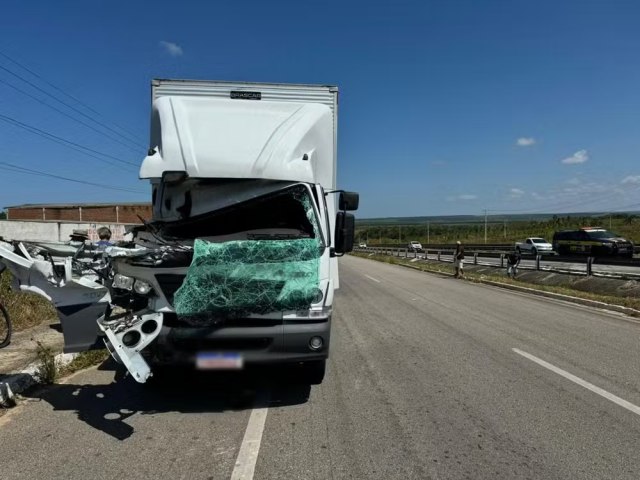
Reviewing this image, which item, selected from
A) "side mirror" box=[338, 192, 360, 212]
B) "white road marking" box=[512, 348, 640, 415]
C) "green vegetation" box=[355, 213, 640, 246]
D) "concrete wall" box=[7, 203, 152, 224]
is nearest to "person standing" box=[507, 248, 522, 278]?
"white road marking" box=[512, 348, 640, 415]

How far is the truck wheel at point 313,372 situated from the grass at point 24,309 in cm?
553

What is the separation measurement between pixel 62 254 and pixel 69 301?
607 millimetres

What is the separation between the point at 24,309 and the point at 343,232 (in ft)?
21.6

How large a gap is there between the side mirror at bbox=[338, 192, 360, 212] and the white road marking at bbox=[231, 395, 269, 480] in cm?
243

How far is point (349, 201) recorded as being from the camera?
673 cm

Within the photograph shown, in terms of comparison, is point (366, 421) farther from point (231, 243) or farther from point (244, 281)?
point (231, 243)

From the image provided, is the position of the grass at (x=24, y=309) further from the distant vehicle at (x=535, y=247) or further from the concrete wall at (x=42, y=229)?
the distant vehicle at (x=535, y=247)

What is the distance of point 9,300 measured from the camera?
988cm

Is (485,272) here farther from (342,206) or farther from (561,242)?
(342,206)

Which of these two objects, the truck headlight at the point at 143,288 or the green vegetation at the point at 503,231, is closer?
the truck headlight at the point at 143,288

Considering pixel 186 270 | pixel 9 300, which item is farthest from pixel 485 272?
pixel 186 270

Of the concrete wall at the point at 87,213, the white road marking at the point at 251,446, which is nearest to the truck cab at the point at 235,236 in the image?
the white road marking at the point at 251,446

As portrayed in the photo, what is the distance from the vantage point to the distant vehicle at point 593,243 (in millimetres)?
32719

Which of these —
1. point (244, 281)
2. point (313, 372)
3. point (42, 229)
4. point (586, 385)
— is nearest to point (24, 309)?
point (313, 372)
